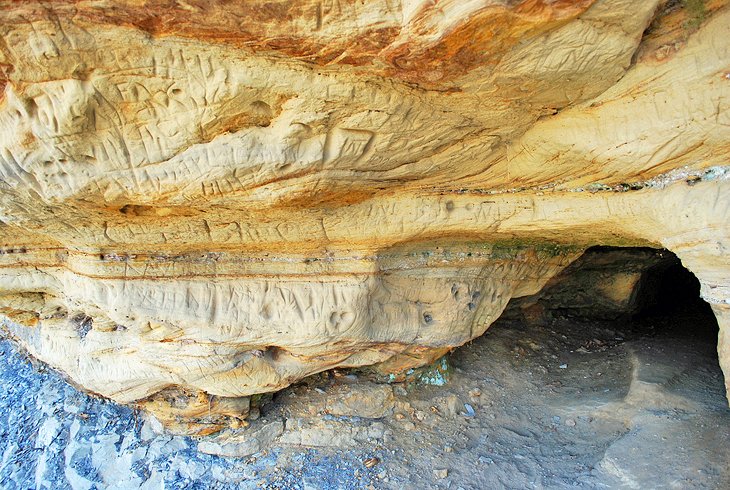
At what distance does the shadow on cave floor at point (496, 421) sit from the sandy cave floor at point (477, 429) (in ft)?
0.03

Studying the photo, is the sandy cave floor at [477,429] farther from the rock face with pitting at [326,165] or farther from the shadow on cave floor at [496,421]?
the rock face with pitting at [326,165]

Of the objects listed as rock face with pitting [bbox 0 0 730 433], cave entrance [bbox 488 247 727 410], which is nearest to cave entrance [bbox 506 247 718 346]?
cave entrance [bbox 488 247 727 410]

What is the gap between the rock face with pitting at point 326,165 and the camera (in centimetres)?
185

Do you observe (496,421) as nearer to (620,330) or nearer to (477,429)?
(477,429)

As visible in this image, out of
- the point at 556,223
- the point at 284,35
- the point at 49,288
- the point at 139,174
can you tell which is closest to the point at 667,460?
the point at 556,223

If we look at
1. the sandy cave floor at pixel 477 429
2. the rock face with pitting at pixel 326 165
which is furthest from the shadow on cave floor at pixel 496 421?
the rock face with pitting at pixel 326 165

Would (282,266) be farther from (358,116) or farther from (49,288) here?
(49,288)

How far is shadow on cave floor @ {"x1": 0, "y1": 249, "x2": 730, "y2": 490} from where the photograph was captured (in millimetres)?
3021

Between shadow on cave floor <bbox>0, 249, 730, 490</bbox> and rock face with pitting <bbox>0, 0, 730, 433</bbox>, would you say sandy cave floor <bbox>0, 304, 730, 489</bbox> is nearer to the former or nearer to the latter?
shadow on cave floor <bbox>0, 249, 730, 490</bbox>

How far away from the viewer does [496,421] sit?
3.73m

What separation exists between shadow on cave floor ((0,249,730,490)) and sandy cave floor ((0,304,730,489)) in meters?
0.01

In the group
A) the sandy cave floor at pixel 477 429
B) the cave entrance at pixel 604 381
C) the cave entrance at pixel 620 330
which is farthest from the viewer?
the cave entrance at pixel 620 330

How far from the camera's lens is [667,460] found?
8.95 ft

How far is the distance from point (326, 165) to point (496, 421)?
2.64m
